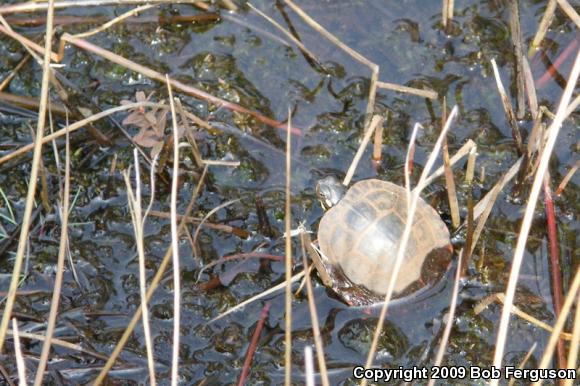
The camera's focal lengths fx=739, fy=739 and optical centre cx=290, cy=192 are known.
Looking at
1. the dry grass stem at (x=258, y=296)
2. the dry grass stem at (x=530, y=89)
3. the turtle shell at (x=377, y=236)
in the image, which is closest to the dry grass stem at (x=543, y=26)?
the dry grass stem at (x=530, y=89)

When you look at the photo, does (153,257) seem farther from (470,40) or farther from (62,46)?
(470,40)

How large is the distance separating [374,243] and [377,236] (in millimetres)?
28

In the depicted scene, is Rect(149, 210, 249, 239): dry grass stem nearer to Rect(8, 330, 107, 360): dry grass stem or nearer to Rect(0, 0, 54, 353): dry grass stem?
Rect(8, 330, 107, 360): dry grass stem

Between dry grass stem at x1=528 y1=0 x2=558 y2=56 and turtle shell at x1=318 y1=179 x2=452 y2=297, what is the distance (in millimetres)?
850

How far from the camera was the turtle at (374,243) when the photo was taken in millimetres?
2621

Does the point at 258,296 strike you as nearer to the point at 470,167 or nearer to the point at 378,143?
the point at 378,143

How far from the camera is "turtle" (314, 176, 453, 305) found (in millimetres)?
2621

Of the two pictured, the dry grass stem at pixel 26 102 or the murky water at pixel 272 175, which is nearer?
the murky water at pixel 272 175

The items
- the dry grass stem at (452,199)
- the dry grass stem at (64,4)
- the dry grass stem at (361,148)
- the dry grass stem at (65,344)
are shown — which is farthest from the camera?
the dry grass stem at (64,4)

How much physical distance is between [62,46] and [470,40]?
1.68 meters

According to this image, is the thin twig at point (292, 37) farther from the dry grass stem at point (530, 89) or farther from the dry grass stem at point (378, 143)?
the dry grass stem at point (530, 89)

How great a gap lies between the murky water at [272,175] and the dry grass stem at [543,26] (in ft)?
0.32

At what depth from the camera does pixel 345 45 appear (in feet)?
9.86

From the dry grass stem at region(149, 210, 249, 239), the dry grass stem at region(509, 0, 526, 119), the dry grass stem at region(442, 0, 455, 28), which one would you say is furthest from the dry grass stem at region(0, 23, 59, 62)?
the dry grass stem at region(509, 0, 526, 119)
